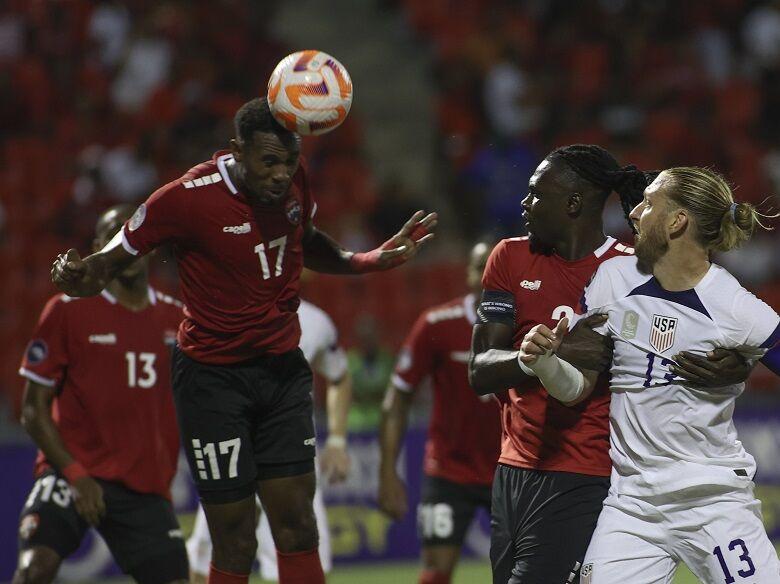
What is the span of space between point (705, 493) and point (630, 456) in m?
0.29

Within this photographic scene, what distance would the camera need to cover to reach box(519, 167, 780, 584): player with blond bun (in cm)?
432

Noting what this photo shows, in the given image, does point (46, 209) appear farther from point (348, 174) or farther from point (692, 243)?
point (692, 243)

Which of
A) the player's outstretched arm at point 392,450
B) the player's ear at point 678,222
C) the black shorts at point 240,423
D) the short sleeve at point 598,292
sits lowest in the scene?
the player's outstretched arm at point 392,450

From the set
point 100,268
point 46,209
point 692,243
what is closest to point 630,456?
point 692,243

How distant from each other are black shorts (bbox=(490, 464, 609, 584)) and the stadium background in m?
5.46

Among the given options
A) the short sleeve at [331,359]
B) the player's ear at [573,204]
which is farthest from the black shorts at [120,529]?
the player's ear at [573,204]

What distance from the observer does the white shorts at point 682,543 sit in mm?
4266

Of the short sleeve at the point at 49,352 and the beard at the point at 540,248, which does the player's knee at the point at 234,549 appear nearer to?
the short sleeve at the point at 49,352

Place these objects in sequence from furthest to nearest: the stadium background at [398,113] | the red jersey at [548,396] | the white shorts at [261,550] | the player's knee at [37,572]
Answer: the stadium background at [398,113] < the white shorts at [261,550] < the player's knee at [37,572] < the red jersey at [548,396]

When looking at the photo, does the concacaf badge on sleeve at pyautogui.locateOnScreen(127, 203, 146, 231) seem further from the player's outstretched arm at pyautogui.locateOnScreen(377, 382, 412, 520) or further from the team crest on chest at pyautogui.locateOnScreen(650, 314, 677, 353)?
the player's outstretched arm at pyautogui.locateOnScreen(377, 382, 412, 520)

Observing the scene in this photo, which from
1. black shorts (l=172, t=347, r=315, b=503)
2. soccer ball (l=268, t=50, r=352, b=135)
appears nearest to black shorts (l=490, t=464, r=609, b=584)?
black shorts (l=172, t=347, r=315, b=503)

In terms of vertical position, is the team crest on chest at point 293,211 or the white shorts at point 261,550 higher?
the team crest on chest at point 293,211

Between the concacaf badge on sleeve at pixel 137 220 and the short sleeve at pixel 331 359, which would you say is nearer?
the concacaf badge on sleeve at pixel 137 220

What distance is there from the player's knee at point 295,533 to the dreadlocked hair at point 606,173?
1.72 meters
